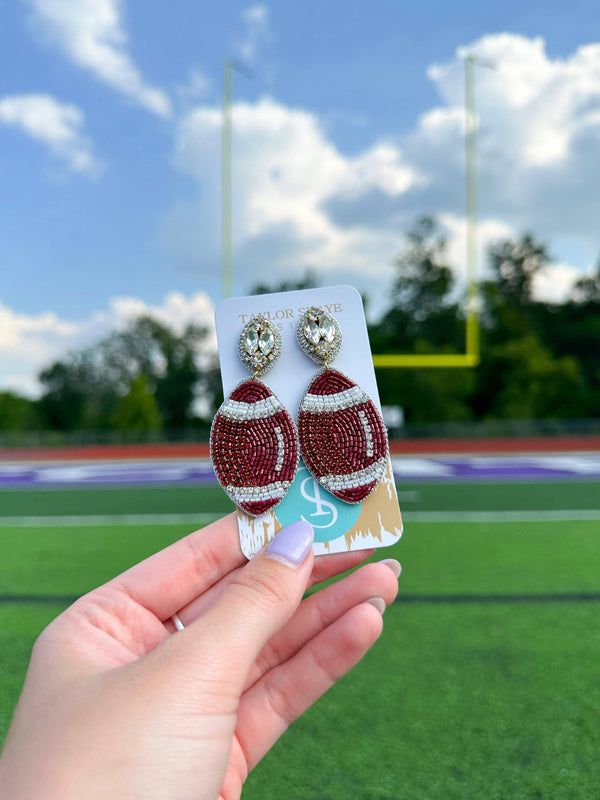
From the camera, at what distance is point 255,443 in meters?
1.26

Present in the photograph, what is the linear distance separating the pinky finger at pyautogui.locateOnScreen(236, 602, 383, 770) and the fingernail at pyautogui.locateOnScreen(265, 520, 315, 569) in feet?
0.65

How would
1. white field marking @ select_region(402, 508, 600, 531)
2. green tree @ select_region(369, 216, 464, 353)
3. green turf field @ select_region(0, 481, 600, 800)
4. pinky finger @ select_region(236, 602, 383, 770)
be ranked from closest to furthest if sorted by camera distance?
pinky finger @ select_region(236, 602, 383, 770), green turf field @ select_region(0, 481, 600, 800), white field marking @ select_region(402, 508, 600, 531), green tree @ select_region(369, 216, 464, 353)

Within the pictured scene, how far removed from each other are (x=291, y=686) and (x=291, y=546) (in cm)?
37

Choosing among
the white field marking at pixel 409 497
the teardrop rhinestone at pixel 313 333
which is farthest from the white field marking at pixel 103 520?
the teardrop rhinestone at pixel 313 333

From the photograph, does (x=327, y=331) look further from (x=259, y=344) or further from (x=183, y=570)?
(x=183, y=570)

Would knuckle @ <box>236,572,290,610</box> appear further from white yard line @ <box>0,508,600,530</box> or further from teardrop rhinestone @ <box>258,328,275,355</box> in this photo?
white yard line @ <box>0,508,600,530</box>

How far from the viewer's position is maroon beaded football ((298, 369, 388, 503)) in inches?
50.1

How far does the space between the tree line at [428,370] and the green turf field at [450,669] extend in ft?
47.8

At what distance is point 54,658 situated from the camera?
962 mm

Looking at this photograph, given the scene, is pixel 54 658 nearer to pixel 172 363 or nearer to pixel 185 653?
pixel 185 653

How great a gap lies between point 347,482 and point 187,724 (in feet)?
1.75

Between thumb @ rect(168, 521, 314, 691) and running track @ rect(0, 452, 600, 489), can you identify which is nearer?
thumb @ rect(168, 521, 314, 691)

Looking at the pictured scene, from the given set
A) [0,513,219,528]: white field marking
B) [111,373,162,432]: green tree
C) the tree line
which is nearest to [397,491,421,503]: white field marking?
[0,513,219,528]: white field marking

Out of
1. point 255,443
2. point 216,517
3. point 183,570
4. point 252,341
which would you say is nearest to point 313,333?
point 252,341
